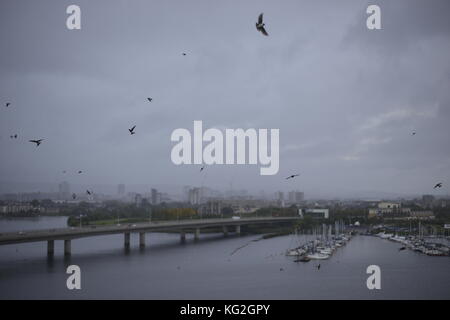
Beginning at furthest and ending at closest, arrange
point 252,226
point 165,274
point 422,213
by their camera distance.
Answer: point 252,226 → point 422,213 → point 165,274

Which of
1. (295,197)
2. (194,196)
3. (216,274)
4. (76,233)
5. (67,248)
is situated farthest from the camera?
(295,197)

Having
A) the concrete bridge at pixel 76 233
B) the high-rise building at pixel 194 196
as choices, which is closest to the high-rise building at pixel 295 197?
the high-rise building at pixel 194 196

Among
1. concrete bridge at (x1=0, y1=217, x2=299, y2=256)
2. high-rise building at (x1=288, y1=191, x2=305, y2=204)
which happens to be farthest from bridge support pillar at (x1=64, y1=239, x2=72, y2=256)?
high-rise building at (x1=288, y1=191, x2=305, y2=204)

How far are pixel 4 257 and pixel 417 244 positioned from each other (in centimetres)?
924

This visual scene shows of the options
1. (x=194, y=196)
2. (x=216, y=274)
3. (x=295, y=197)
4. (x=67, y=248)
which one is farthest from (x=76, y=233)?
(x=295, y=197)

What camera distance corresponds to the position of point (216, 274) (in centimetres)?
837

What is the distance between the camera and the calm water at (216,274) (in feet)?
22.3

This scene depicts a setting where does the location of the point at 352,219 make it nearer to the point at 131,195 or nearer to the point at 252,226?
the point at 252,226

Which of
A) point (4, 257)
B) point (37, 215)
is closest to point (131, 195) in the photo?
point (37, 215)

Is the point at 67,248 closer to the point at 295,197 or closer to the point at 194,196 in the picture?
the point at 194,196

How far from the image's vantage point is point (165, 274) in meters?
8.40

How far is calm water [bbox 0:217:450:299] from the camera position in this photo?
268 inches

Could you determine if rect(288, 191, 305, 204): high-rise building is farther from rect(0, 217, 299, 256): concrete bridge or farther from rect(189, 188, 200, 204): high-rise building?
rect(0, 217, 299, 256): concrete bridge

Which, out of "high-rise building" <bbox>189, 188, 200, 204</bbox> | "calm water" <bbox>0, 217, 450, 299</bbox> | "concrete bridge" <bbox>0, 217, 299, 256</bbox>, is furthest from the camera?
"high-rise building" <bbox>189, 188, 200, 204</bbox>
